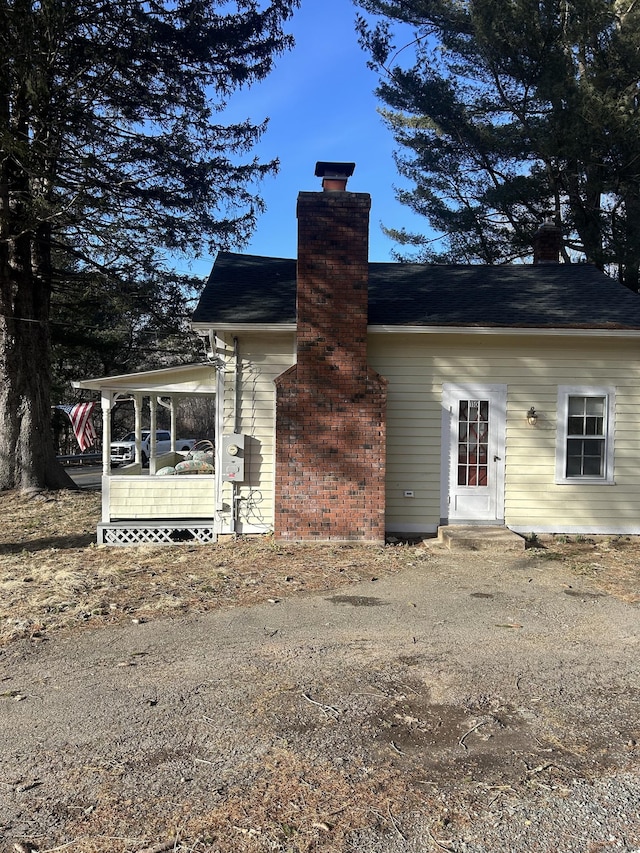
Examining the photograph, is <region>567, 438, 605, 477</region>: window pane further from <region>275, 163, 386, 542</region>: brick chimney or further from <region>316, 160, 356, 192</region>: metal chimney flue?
<region>316, 160, 356, 192</region>: metal chimney flue

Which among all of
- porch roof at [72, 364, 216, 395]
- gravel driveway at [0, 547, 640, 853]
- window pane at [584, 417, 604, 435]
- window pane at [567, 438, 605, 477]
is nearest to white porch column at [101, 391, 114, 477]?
porch roof at [72, 364, 216, 395]

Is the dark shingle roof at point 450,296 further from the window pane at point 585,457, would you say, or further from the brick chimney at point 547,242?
the window pane at point 585,457

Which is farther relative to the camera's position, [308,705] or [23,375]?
[23,375]

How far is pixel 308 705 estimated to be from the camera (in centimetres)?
376

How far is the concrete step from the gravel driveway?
7.91 ft

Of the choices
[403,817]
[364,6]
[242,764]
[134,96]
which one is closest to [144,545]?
[242,764]

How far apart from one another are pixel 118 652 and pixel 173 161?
1147 cm

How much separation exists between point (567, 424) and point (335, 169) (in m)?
5.23

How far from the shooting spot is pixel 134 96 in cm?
1262

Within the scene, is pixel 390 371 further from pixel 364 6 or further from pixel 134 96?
pixel 364 6

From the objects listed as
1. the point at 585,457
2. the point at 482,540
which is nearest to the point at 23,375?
the point at 482,540

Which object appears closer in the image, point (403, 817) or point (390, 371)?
point (403, 817)

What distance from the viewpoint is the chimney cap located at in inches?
348

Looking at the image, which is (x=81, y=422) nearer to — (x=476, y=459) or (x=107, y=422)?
(x=107, y=422)
